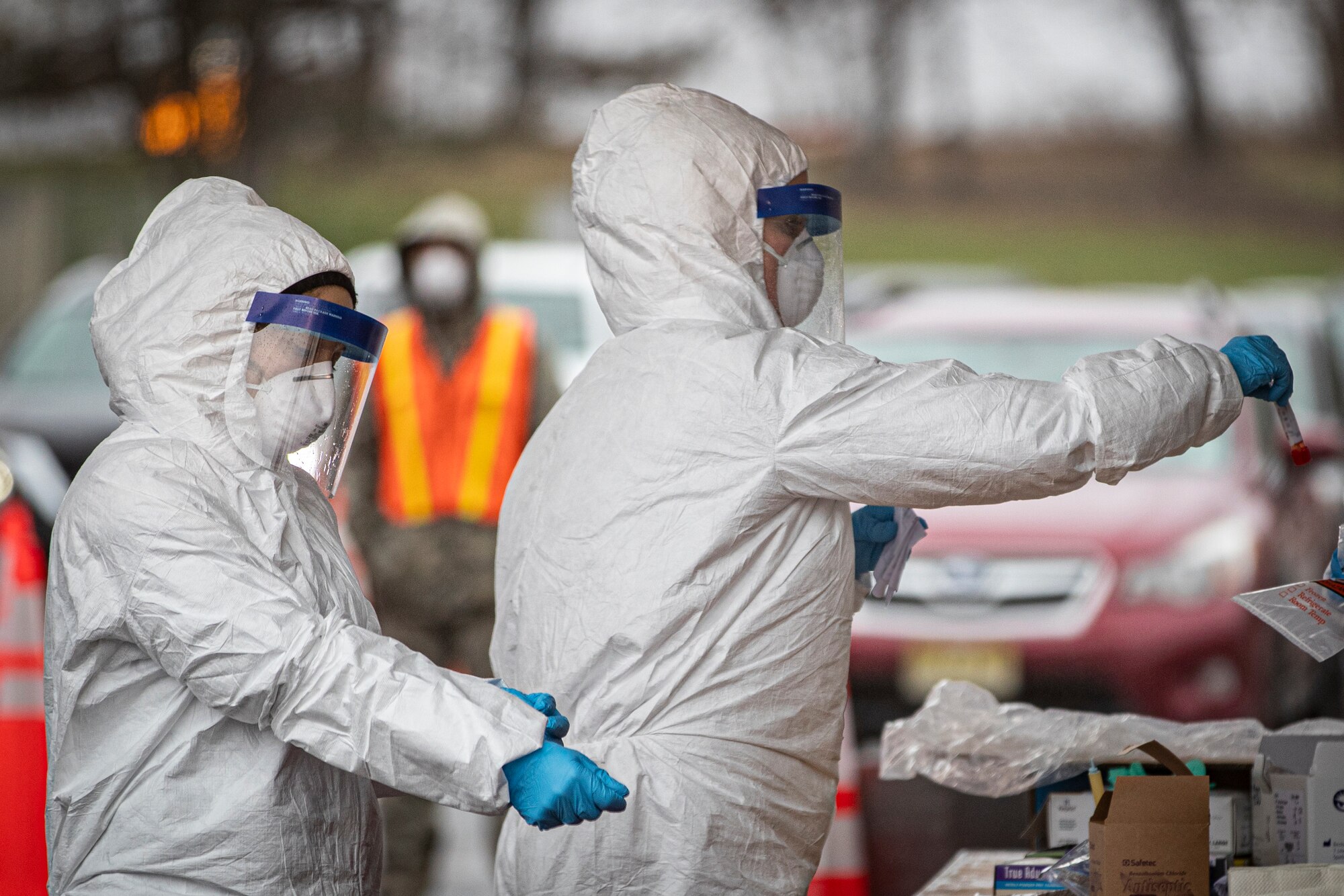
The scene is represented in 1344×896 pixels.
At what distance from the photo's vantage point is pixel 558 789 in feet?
5.31

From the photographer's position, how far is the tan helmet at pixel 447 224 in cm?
446

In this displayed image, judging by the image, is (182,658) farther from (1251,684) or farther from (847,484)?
(1251,684)

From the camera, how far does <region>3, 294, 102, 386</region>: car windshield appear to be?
5.54m

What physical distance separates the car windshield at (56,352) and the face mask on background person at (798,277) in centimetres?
389

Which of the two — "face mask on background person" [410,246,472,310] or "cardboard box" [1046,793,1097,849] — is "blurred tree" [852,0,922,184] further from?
"cardboard box" [1046,793,1097,849]

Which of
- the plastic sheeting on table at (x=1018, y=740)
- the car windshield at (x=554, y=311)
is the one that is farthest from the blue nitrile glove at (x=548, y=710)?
the car windshield at (x=554, y=311)

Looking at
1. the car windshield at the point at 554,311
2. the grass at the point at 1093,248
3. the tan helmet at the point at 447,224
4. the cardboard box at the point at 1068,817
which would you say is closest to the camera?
the cardboard box at the point at 1068,817

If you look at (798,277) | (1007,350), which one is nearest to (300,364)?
(798,277)

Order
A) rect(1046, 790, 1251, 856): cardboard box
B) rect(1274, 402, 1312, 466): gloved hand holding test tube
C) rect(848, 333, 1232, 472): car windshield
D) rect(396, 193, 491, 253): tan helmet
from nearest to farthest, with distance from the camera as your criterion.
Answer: rect(1274, 402, 1312, 466): gloved hand holding test tube < rect(1046, 790, 1251, 856): cardboard box < rect(396, 193, 491, 253): tan helmet < rect(848, 333, 1232, 472): car windshield

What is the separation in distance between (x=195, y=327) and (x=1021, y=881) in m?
1.44

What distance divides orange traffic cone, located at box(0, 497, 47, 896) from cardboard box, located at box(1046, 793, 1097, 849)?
6.79 ft

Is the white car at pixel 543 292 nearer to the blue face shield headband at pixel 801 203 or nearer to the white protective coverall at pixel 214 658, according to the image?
the blue face shield headband at pixel 801 203

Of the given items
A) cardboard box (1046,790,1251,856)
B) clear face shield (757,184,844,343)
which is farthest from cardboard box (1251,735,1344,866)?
clear face shield (757,184,844,343)

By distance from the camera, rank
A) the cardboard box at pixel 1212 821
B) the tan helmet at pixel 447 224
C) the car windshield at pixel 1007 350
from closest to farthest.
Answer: the cardboard box at pixel 1212 821 → the tan helmet at pixel 447 224 → the car windshield at pixel 1007 350
